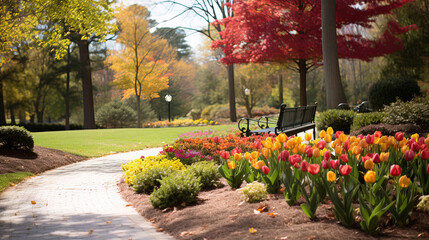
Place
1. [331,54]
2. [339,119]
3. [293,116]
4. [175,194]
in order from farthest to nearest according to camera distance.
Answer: [331,54]
[339,119]
[293,116]
[175,194]

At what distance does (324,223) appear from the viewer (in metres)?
3.23

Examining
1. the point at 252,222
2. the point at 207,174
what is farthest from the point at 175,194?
the point at 252,222

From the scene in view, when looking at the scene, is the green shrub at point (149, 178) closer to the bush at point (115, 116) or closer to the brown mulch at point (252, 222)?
the brown mulch at point (252, 222)

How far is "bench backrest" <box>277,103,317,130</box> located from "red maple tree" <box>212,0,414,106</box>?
5.35 metres

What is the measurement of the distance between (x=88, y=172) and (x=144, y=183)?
2.89m

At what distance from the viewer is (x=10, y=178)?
679 cm

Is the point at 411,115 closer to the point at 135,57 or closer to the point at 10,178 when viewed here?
the point at 10,178

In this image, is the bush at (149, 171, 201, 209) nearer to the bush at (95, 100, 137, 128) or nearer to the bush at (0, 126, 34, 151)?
the bush at (0, 126, 34, 151)

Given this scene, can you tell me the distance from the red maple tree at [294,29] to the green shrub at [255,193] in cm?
1247

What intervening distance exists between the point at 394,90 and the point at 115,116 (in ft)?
63.6

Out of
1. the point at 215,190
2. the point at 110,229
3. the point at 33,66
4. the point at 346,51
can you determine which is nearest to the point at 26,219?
the point at 110,229

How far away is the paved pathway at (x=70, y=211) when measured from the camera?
3798 mm

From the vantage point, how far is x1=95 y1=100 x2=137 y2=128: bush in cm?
2839

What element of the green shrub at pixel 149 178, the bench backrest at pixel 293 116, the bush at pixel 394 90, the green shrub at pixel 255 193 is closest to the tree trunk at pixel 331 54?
the bench backrest at pixel 293 116
